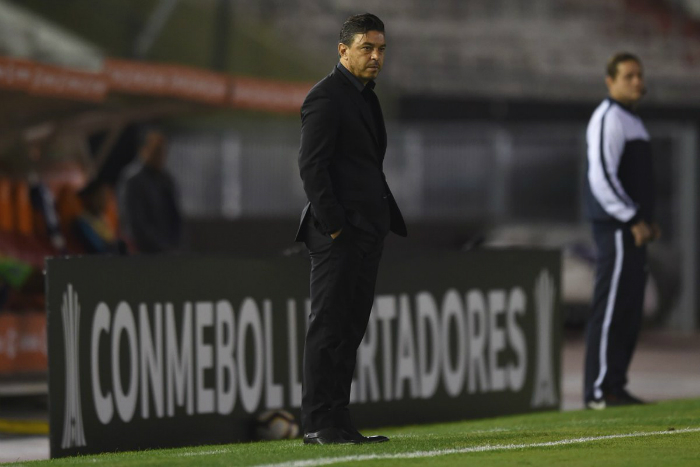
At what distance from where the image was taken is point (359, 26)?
22.0ft

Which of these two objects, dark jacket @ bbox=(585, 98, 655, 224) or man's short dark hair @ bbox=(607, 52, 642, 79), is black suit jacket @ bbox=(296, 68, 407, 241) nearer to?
dark jacket @ bbox=(585, 98, 655, 224)

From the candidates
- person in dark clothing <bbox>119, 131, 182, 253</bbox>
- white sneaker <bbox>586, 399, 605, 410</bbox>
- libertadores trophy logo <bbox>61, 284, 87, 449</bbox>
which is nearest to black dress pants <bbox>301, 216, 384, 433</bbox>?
libertadores trophy logo <bbox>61, 284, 87, 449</bbox>

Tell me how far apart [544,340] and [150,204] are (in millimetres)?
3503

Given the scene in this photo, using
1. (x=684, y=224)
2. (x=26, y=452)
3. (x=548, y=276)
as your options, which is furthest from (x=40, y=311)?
(x=684, y=224)

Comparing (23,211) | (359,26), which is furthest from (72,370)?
(23,211)

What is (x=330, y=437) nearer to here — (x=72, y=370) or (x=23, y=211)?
(x=72, y=370)

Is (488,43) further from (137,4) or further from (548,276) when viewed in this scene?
(548,276)

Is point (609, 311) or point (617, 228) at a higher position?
point (617, 228)

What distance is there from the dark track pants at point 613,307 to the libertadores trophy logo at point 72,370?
132 inches

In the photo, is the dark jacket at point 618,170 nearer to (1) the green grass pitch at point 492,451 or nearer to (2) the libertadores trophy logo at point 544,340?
(2) the libertadores trophy logo at point 544,340

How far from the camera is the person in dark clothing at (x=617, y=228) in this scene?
941 cm

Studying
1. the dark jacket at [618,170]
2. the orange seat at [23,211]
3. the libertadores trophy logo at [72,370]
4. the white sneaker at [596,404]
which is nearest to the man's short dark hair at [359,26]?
the libertadores trophy logo at [72,370]

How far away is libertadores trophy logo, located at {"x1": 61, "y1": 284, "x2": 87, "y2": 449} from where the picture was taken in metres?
8.00

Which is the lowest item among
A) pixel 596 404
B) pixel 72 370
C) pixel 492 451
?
pixel 596 404
